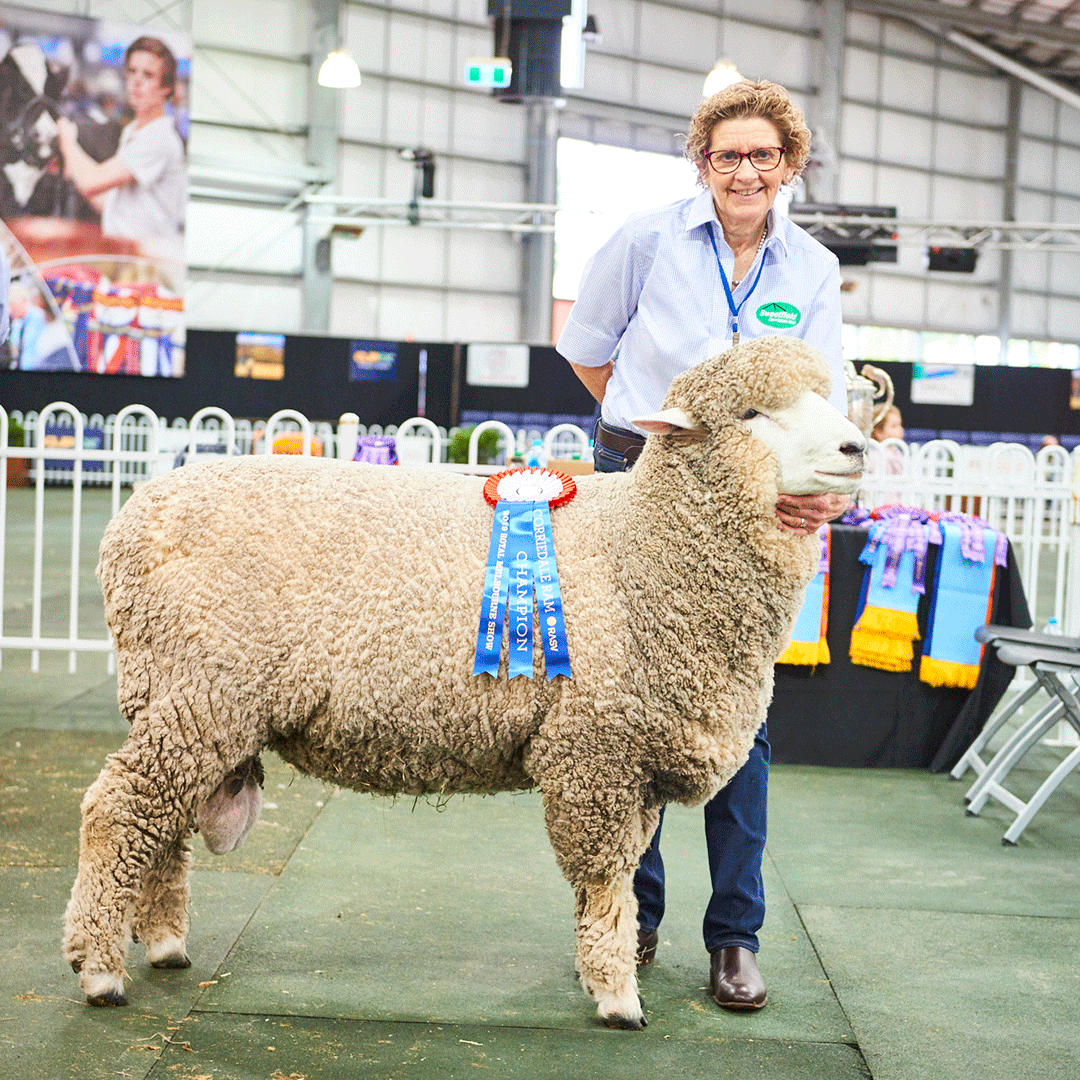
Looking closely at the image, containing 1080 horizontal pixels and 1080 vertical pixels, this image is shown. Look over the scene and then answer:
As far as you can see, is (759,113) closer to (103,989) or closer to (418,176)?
(103,989)

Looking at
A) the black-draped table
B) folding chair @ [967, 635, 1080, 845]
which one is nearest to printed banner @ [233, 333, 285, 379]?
the black-draped table

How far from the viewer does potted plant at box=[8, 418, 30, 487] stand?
15500mm

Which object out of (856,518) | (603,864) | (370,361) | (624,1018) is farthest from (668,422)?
(370,361)

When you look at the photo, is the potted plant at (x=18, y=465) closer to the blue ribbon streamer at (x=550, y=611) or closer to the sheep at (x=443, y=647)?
the sheep at (x=443, y=647)

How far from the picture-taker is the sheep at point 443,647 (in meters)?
2.07

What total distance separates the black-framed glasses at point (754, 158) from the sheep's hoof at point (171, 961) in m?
1.92

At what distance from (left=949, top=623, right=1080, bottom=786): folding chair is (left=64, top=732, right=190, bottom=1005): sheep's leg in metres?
2.76

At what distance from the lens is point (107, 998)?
7.18 ft

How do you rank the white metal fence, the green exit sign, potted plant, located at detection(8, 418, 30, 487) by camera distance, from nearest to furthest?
the white metal fence < the green exit sign < potted plant, located at detection(8, 418, 30, 487)

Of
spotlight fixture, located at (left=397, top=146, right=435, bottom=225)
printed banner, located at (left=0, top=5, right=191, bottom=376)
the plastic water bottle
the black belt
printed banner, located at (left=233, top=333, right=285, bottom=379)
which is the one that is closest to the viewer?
the black belt

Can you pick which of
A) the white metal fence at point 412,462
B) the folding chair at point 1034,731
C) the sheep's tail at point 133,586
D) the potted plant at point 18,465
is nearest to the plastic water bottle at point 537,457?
the white metal fence at point 412,462

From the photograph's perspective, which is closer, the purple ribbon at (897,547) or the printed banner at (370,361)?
the purple ribbon at (897,547)

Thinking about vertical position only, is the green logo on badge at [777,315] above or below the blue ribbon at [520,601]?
above

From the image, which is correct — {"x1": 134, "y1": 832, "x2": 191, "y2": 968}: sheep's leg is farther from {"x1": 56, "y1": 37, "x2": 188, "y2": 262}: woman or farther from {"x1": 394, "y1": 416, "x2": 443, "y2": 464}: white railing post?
{"x1": 56, "y1": 37, "x2": 188, "y2": 262}: woman
